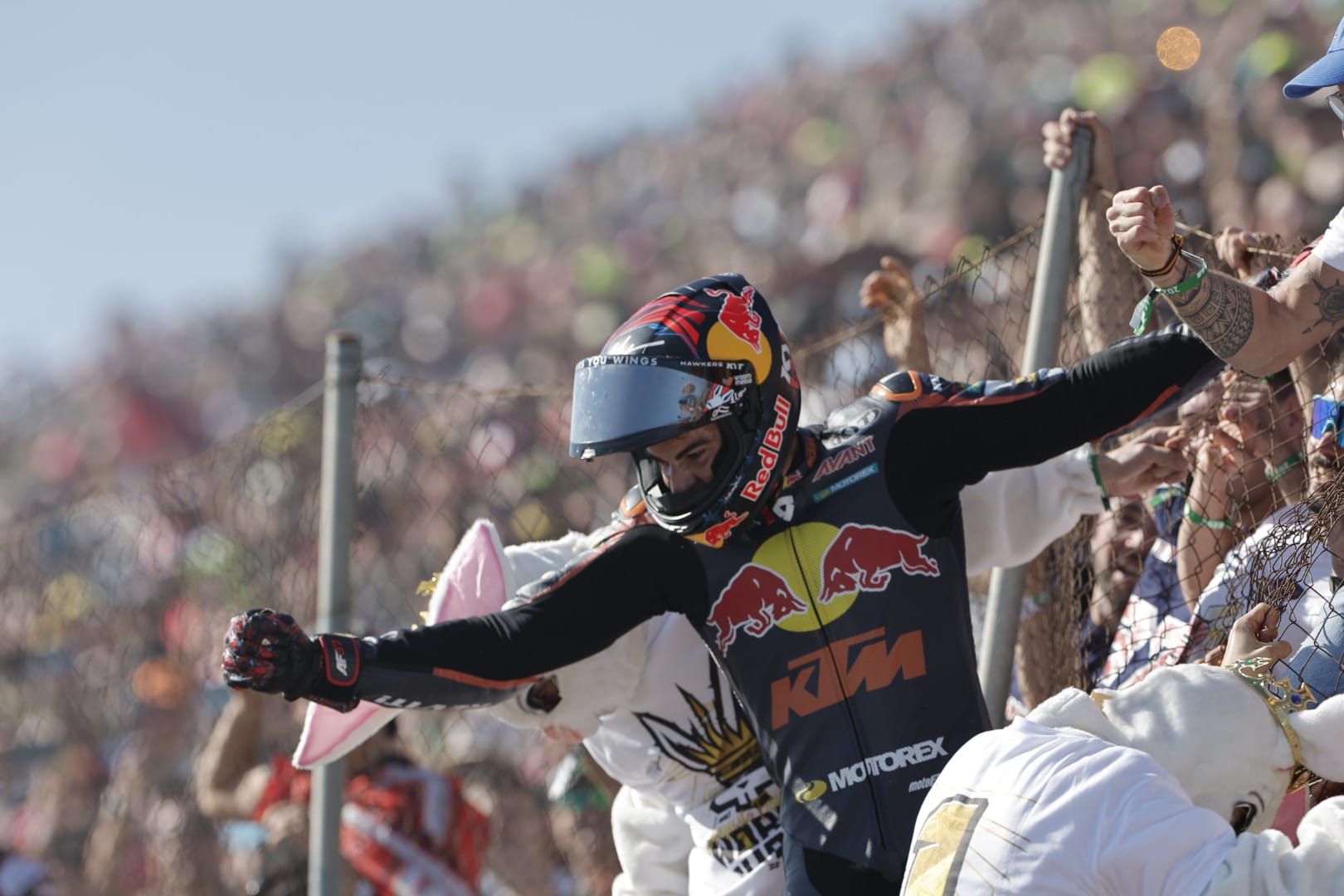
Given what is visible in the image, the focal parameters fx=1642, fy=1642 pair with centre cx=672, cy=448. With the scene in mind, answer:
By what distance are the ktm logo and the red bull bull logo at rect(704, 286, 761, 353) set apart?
1.92 feet

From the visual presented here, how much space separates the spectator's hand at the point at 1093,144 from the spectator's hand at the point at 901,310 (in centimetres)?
51

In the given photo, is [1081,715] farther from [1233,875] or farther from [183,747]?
[183,747]

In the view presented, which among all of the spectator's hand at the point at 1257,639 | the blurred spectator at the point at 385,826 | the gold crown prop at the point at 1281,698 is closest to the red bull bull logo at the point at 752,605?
the spectator's hand at the point at 1257,639

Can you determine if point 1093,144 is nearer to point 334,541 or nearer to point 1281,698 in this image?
point 1281,698

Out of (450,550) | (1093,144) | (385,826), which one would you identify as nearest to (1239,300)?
(1093,144)

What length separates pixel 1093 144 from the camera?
378 cm

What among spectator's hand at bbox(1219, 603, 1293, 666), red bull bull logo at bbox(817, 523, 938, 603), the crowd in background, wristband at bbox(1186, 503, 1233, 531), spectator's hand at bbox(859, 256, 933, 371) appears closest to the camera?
spectator's hand at bbox(1219, 603, 1293, 666)

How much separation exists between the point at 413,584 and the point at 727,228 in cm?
625

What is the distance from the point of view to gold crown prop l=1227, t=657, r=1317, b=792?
2.13 meters

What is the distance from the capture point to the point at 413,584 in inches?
269

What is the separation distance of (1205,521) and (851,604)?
873 mm

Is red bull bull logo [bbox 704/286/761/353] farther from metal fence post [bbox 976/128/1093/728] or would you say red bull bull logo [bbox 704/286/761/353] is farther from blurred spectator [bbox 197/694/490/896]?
blurred spectator [bbox 197/694/490/896]

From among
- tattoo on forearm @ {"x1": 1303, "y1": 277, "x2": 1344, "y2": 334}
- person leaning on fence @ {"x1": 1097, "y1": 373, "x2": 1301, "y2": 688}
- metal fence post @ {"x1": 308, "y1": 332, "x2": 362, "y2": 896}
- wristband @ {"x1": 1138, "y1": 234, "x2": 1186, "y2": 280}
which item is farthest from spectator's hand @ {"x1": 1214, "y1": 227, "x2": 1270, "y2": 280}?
metal fence post @ {"x1": 308, "y1": 332, "x2": 362, "y2": 896}

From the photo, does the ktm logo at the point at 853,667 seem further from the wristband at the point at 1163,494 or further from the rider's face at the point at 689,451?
the wristband at the point at 1163,494
